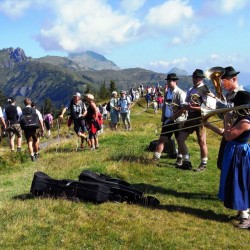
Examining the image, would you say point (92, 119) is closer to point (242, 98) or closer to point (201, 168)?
point (201, 168)

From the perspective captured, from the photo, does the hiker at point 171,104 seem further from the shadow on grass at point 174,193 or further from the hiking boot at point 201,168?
the shadow on grass at point 174,193

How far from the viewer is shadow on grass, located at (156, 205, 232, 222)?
754cm

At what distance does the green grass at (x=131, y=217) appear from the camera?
20.3 ft

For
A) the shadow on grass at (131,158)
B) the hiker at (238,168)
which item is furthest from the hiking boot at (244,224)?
the shadow on grass at (131,158)

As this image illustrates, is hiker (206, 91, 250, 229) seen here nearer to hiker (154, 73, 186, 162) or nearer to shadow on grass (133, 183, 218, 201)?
shadow on grass (133, 183, 218, 201)

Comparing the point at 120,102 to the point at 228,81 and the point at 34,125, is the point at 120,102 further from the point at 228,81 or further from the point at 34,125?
the point at 228,81

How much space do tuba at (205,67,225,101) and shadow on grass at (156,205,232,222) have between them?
2432 mm

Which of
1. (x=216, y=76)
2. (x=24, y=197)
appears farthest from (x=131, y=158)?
(x=216, y=76)

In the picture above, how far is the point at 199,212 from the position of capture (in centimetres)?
786

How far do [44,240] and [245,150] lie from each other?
3611mm

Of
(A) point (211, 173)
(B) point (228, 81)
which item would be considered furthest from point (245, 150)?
(A) point (211, 173)

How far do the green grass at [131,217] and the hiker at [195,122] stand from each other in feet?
1.32

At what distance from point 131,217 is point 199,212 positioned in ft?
4.73

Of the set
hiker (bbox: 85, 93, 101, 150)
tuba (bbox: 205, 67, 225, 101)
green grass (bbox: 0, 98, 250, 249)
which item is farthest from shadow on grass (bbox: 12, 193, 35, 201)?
hiker (bbox: 85, 93, 101, 150)
